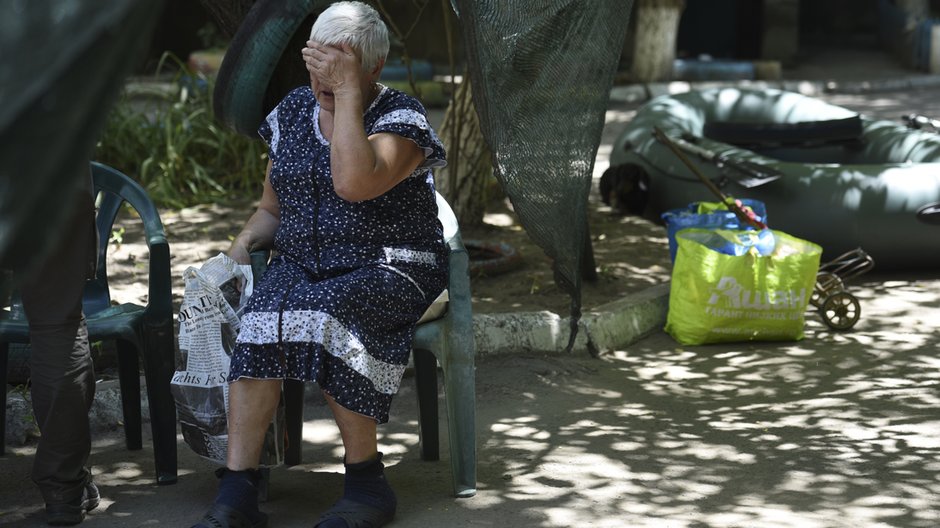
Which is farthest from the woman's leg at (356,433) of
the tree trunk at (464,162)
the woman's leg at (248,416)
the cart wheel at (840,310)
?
the tree trunk at (464,162)

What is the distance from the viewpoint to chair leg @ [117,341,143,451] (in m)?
3.74

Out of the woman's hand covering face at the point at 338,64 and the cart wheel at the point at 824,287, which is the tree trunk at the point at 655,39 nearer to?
the cart wheel at the point at 824,287

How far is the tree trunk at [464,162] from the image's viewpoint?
6.37m

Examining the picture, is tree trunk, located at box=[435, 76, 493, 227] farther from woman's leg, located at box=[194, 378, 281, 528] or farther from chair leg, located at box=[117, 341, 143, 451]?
woman's leg, located at box=[194, 378, 281, 528]

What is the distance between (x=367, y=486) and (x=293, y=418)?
0.54m

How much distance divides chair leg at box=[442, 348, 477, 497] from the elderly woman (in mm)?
168

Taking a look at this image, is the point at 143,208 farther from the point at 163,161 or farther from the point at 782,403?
the point at 163,161

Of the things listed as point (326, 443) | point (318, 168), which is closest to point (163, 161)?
point (326, 443)

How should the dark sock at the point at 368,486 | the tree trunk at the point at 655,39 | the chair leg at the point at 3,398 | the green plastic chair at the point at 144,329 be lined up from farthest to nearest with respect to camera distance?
the tree trunk at the point at 655,39 → the chair leg at the point at 3,398 → the green plastic chair at the point at 144,329 → the dark sock at the point at 368,486

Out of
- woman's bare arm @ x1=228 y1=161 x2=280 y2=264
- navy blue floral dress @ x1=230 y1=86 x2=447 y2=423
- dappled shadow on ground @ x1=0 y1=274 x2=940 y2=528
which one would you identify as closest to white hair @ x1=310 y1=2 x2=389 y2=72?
navy blue floral dress @ x1=230 y1=86 x2=447 y2=423

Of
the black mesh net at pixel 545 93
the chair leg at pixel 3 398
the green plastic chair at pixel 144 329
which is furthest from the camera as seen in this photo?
the chair leg at pixel 3 398

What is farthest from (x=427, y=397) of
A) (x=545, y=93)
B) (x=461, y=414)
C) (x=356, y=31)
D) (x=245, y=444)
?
(x=545, y=93)

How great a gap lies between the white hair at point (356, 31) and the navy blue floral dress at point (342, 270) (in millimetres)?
182

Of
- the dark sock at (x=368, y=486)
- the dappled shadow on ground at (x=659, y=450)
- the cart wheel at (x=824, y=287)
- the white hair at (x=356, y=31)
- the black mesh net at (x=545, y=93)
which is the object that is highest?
the white hair at (x=356, y=31)
